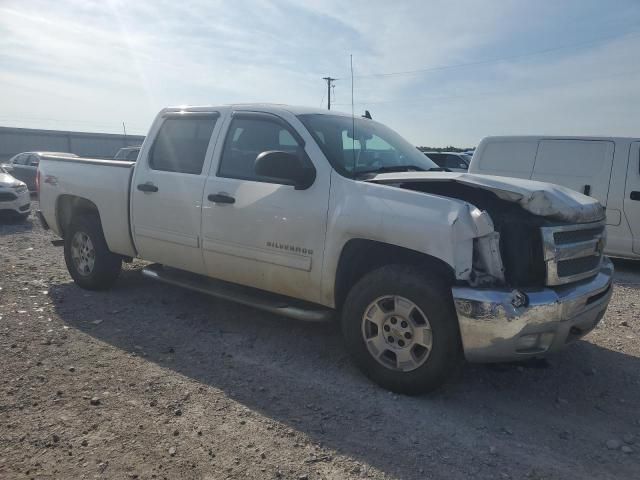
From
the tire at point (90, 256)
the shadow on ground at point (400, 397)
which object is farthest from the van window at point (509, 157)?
the tire at point (90, 256)

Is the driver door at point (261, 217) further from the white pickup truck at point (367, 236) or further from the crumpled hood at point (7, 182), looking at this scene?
the crumpled hood at point (7, 182)

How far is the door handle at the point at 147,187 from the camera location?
4.75m

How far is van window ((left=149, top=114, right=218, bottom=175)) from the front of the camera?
4609mm

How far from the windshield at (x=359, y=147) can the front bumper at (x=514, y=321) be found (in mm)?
1358

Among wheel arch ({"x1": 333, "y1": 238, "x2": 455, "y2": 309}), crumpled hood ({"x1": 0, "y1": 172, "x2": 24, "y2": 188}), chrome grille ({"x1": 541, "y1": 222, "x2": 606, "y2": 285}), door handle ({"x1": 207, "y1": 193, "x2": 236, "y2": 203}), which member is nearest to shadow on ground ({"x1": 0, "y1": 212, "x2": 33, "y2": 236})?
crumpled hood ({"x1": 0, "y1": 172, "x2": 24, "y2": 188})

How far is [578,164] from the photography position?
298 inches

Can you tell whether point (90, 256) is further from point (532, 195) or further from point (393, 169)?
point (532, 195)

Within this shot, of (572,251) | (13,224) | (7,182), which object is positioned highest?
(572,251)

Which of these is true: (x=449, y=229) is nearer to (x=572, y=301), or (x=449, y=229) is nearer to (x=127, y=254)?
(x=572, y=301)

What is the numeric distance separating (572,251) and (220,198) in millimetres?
2643

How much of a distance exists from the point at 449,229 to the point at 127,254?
3472 millimetres

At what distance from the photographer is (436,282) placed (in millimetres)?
3256

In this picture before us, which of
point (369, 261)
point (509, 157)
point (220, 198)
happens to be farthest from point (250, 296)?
point (509, 157)

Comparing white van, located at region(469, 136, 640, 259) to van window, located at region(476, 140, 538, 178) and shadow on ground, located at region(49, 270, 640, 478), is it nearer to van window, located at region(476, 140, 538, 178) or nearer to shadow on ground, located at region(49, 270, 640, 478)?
van window, located at region(476, 140, 538, 178)
